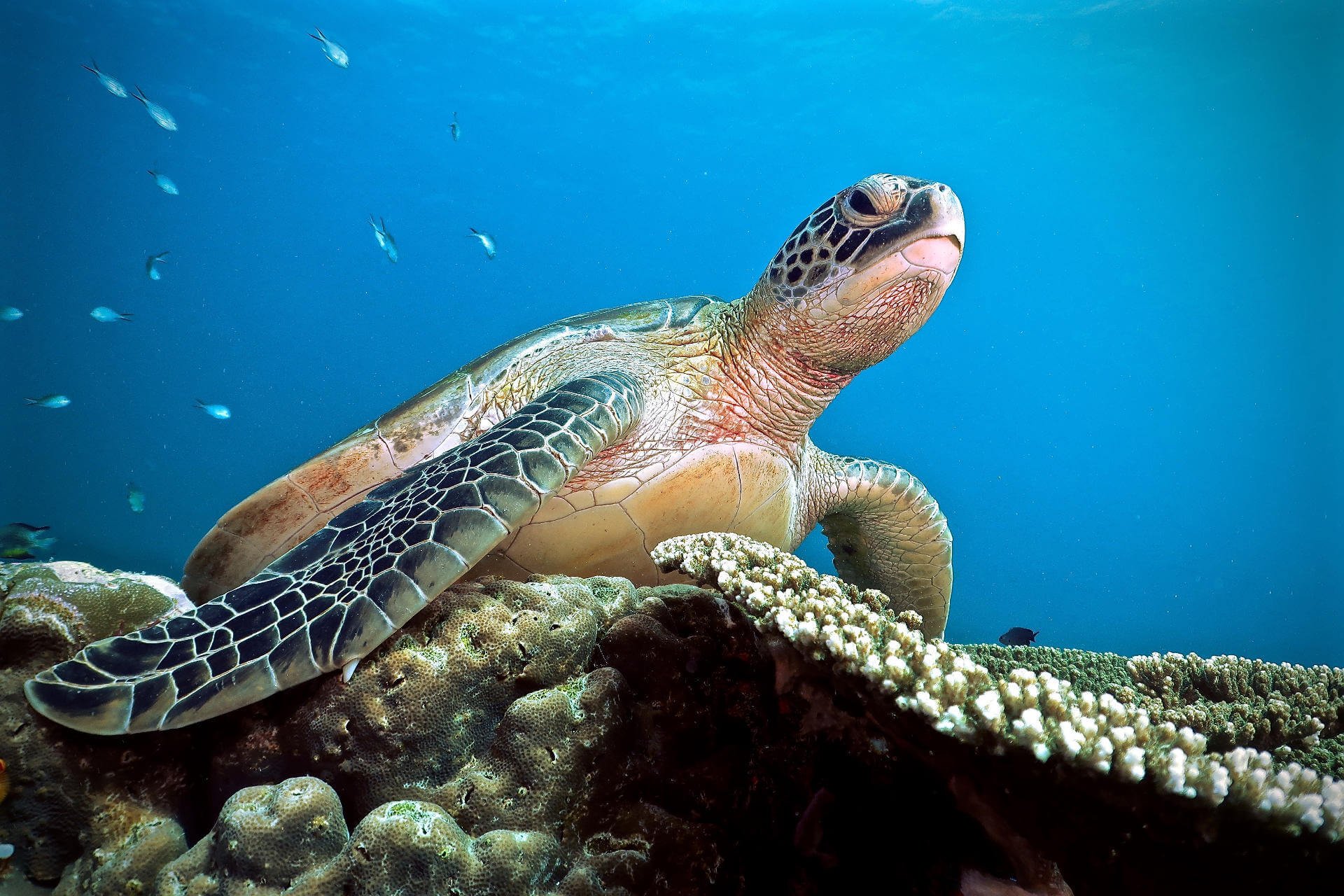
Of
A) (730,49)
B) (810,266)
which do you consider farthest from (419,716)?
(730,49)

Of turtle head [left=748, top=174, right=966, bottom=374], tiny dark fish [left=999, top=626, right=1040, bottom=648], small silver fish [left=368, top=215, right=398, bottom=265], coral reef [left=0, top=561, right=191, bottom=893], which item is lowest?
coral reef [left=0, top=561, right=191, bottom=893]

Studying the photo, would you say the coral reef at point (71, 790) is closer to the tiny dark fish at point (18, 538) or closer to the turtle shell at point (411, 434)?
the turtle shell at point (411, 434)

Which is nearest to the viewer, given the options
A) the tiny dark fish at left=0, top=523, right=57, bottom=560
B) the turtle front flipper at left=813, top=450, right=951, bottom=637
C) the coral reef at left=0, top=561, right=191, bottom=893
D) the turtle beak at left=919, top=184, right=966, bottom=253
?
the coral reef at left=0, top=561, right=191, bottom=893

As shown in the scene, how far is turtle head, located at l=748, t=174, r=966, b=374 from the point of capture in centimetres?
242

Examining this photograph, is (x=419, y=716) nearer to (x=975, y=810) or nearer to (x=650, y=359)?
(x=975, y=810)

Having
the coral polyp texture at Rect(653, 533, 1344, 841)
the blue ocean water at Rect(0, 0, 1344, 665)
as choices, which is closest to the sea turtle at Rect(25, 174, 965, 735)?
the coral polyp texture at Rect(653, 533, 1344, 841)

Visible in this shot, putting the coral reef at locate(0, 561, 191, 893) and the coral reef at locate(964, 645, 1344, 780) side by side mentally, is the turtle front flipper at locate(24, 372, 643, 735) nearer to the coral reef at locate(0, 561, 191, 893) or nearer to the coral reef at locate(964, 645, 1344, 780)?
the coral reef at locate(0, 561, 191, 893)

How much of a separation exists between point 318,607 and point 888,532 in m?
3.22

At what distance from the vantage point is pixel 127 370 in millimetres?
43875

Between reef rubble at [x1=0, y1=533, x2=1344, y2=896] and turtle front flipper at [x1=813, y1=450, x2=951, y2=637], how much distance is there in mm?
1768

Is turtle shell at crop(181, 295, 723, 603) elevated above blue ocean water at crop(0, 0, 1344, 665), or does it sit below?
below

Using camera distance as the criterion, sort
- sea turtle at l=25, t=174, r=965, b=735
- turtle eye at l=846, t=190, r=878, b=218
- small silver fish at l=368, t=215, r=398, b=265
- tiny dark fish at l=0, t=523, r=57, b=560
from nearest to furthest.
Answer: sea turtle at l=25, t=174, r=965, b=735
turtle eye at l=846, t=190, r=878, b=218
tiny dark fish at l=0, t=523, r=57, b=560
small silver fish at l=368, t=215, r=398, b=265

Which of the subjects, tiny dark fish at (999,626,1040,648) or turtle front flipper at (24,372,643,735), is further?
tiny dark fish at (999,626,1040,648)

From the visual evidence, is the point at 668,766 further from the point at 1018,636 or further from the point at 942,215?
the point at 1018,636
